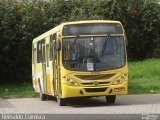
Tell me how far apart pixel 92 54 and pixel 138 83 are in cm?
913

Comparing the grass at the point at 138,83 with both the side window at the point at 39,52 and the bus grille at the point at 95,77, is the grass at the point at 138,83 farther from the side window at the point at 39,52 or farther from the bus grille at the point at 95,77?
the bus grille at the point at 95,77

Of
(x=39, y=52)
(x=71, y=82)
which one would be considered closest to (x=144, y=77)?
(x=39, y=52)

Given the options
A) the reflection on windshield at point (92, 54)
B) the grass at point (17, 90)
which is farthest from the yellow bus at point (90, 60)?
the grass at point (17, 90)

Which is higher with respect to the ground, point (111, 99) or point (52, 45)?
point (52, 45)

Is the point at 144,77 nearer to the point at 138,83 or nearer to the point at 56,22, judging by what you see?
the point at 138,83

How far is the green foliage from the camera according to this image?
108 feet

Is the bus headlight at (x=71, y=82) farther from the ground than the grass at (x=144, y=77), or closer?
farther from the ground

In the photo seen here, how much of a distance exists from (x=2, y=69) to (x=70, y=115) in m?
17.6

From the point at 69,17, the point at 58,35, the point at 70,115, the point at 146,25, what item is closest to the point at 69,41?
the point at 58,35

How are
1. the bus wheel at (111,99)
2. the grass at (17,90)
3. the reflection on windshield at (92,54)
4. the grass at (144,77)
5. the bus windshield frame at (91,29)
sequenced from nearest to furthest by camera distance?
1. the reflection on windshield at (92,54)
2. the bus windshield frame at (91,29)
3. the bus wheel at (111,99)
4. the grass at (144,77)
5. the grass at (17,90)

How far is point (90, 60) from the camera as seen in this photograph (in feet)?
64.3

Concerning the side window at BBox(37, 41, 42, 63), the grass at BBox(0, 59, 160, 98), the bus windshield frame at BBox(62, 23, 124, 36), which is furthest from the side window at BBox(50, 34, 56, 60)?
the grass at BBox(0, 59, 160, 98)

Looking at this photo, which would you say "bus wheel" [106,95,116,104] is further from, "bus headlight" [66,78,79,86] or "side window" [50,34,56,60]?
"side window" [50,34,56,60]

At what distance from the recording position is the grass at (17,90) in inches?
1080
